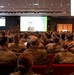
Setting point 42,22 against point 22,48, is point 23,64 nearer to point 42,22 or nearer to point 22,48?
point 22,48

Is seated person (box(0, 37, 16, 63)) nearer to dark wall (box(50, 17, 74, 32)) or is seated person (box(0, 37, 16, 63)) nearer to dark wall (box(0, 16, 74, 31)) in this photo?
dark wall (box(0, 16, 74, 31))

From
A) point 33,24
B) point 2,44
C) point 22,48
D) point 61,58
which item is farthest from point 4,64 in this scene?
point 33,24

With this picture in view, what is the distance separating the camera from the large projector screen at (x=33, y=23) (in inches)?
1262

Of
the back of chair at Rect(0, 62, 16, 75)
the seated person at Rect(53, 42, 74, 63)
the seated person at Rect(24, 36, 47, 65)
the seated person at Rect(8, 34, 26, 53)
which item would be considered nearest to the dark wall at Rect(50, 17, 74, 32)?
the seated person at Rect(8, 34, 26, 53)

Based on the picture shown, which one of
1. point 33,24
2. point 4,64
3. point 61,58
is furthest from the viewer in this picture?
point 33,24

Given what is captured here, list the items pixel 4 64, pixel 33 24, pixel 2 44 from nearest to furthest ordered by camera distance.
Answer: pixel 4 64, pixel 2 44, pixel 33 24

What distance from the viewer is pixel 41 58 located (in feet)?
14.6

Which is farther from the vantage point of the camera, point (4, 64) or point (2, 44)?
point (2, 44)

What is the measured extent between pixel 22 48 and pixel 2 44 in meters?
2.20

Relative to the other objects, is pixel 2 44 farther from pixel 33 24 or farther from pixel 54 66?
pixel 33 24

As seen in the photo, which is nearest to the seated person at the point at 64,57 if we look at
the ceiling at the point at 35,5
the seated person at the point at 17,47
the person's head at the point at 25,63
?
the seated person at the point at 17,47

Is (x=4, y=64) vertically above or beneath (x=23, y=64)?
beneath

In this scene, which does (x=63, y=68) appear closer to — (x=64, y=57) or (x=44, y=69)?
(x=44, y=69)

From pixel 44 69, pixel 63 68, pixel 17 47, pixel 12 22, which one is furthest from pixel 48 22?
pixel 44 69
